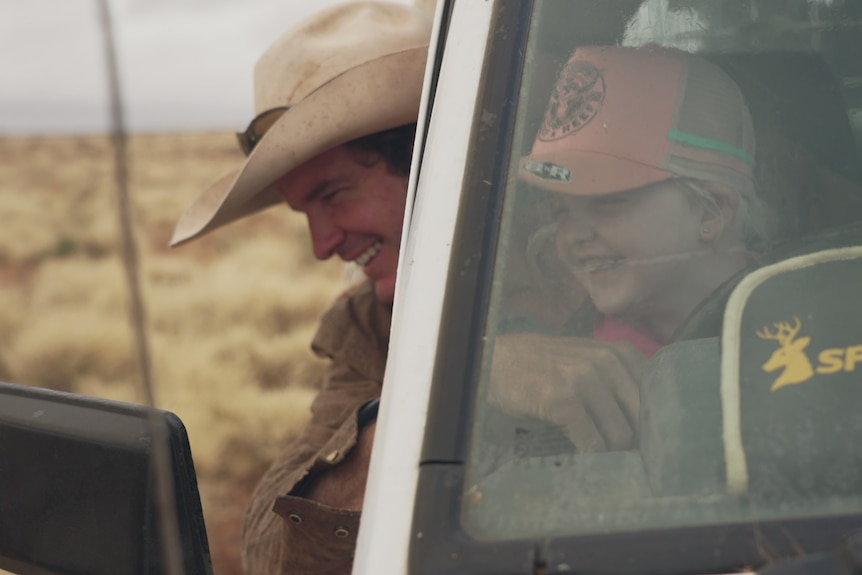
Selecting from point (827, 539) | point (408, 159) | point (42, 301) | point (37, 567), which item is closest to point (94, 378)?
point (42, 301)

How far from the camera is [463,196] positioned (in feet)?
4.01

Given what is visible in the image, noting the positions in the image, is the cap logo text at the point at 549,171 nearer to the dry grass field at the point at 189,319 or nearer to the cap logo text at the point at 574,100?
the cap logo text at the point at 574,100

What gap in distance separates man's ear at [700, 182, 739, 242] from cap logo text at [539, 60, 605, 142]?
0.16 m

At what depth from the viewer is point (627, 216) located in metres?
1.24

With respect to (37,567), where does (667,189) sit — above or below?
above

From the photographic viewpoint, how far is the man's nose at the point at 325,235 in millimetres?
2723

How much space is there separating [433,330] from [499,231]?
0.13 metres

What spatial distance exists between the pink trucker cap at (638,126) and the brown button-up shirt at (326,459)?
0.86 m

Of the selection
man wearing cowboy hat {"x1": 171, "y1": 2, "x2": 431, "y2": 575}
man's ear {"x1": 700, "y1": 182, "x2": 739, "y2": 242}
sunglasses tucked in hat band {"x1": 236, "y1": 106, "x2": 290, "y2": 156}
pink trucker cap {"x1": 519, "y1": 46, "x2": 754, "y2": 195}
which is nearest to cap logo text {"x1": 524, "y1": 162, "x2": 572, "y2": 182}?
pink trucker cap {"x1": 519, "y1": 46, "x2": 754, "y2": 195}

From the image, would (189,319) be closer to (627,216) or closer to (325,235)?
(325,235)

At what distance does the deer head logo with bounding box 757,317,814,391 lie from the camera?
109 cm

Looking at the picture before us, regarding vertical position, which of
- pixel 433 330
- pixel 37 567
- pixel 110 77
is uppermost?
pixel 110 77

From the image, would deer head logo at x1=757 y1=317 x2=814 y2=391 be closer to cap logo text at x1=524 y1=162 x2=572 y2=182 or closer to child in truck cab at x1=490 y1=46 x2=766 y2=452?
child in truck cab at x1=490 y1=46 x2=766 y2=452

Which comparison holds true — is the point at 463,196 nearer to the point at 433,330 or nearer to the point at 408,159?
the point at 433,330
